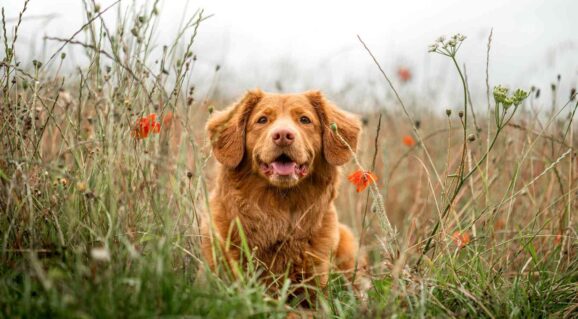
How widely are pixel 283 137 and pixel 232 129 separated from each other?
0.62m

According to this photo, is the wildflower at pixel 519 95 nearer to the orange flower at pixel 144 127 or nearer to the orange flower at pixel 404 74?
the orange flower at pixel 144 127

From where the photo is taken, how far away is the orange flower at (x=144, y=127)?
2393 millimetres

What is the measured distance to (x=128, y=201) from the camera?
2170 mm

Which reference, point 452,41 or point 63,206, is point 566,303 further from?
point 63,206

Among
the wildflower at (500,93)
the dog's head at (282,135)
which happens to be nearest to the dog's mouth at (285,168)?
the dog's head at (282,135)

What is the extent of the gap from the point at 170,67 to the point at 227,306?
1.46 m

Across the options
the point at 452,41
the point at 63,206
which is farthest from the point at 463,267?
the point at 63,206

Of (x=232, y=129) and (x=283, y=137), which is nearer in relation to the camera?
(x=283, y=137)

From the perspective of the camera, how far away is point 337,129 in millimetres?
3363

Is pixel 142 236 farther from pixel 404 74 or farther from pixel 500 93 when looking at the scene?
pixel 404 74

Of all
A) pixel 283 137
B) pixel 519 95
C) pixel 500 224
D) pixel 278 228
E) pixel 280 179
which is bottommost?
pixel 500 224

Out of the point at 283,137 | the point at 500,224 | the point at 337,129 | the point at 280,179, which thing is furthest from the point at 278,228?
the point at 500,224

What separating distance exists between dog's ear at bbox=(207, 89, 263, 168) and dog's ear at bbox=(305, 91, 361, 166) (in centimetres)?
41

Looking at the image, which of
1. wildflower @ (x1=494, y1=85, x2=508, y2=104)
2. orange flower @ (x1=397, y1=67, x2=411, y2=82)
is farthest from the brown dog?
orange flower @ (x1=397, y1=67, x2=411, y2=82)
